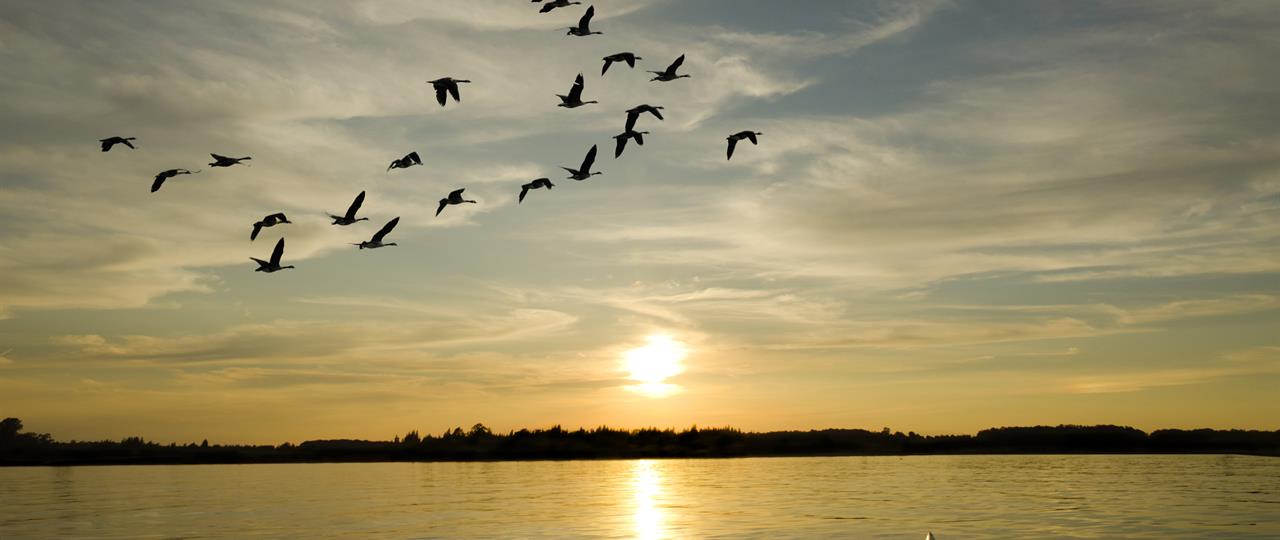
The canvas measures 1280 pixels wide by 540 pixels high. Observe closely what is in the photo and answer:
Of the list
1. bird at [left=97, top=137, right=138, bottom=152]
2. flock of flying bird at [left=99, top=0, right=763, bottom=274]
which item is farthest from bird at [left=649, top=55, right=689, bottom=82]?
bird at [left=97, top=137, right=138, bottom=152]

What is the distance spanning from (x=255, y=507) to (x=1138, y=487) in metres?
53.2

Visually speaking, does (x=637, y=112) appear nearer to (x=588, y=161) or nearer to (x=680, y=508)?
(x=588, y=161)

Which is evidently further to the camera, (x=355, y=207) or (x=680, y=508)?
(x=680, y=508)

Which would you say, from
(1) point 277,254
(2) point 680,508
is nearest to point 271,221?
(1) point 277,254

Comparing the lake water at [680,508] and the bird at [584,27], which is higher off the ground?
the bird at [584,27]

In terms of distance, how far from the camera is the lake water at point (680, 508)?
45281 mm

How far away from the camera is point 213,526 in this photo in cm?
5000

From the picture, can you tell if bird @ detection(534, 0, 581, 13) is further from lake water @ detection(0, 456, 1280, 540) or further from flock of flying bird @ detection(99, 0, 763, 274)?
lake water @ detection(0, 456, 1280, 540)

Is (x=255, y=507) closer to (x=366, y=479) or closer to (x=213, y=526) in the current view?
(x=213, y=526)

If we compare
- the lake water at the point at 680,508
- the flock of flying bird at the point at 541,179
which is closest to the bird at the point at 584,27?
the flock of flying bird at the point at 541,179

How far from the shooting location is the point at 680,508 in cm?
5678

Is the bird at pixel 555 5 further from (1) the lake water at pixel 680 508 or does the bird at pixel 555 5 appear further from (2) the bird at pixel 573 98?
(1) the lake water at pixel 680 508

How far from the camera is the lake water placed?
→ 4528 cm

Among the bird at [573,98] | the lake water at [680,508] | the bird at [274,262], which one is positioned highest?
the bird at [573,98]
